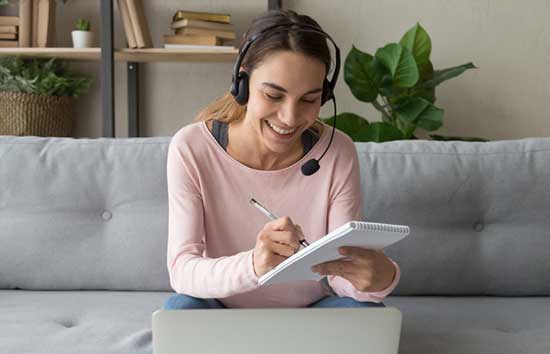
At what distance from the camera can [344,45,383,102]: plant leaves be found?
2.63 meters

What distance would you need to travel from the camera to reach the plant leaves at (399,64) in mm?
2574

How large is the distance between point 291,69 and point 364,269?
36cm

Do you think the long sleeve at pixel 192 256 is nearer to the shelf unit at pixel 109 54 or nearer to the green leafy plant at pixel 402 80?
the green leafy plant at pixel 402 80

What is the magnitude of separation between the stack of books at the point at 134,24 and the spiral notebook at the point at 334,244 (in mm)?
1864

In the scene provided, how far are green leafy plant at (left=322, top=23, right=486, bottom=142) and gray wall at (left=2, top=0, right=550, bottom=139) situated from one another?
1.11 feet

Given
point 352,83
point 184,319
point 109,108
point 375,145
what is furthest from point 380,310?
point 109,108

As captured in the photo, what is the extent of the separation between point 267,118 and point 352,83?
57.1 inches

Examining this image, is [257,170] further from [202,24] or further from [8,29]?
[8,29]

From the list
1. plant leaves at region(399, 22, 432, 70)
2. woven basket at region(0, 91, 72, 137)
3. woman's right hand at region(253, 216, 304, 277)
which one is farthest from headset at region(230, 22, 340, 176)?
woven basket at region(0, 91, 72, 137)

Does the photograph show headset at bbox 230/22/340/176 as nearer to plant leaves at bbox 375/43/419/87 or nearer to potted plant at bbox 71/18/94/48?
plant leaves at bbox 375/43/419/87

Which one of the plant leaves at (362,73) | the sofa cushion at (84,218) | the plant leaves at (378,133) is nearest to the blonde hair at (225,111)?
the sofa cushion at (84,218)

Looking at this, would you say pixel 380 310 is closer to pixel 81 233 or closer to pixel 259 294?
pixel 259 294

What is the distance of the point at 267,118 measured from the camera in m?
1.28

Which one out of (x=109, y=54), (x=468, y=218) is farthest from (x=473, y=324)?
(x=109, y=54)
